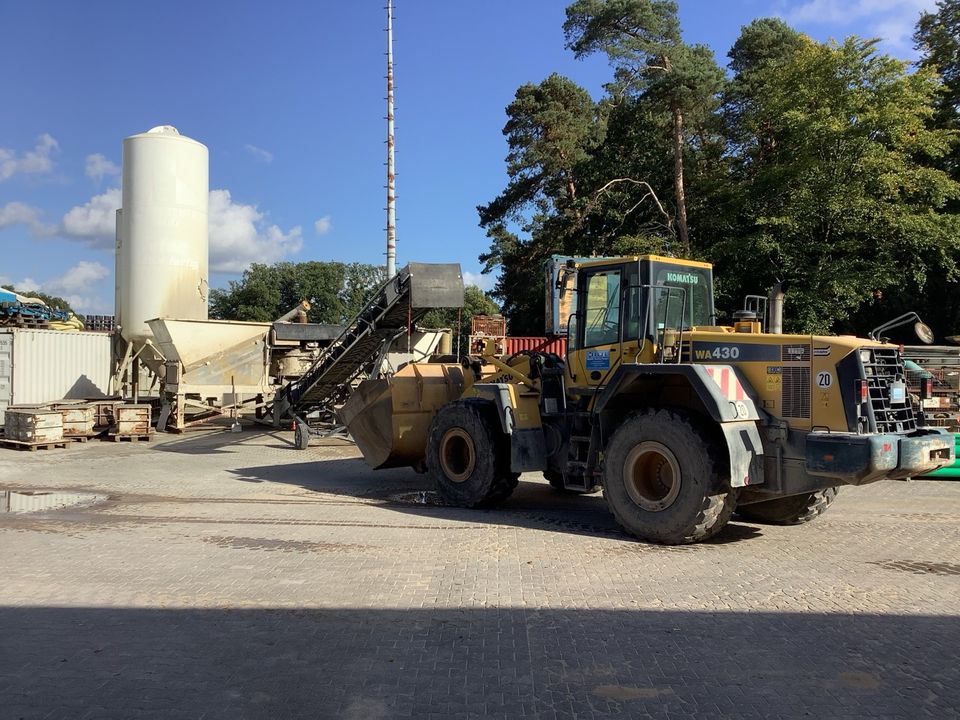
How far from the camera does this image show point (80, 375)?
20672 mm

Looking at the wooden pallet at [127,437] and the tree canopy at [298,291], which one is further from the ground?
the tree canopy at [298,291]

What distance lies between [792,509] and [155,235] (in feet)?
61.3

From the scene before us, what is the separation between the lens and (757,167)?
2528cm

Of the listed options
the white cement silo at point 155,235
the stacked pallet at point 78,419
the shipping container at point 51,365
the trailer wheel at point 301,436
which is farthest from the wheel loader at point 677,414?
the white cement silo at point 155,235

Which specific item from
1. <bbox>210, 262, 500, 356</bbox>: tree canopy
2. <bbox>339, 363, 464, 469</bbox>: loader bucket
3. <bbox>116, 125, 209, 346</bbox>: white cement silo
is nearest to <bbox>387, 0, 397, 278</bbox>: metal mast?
<bbox>116, 125, 209, 346</bbox>: white cement silo

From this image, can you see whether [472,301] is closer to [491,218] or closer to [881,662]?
[491,218]

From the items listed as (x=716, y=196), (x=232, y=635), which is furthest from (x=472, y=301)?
(x=232, y=635)

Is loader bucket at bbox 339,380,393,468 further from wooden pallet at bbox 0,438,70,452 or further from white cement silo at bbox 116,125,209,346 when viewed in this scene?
white cement silo at bbox 116,125,209,346

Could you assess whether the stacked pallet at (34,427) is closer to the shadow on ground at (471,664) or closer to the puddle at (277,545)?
the puddle at (277,545)

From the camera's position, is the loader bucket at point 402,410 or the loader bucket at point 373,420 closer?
the loader bucket at point 402,410

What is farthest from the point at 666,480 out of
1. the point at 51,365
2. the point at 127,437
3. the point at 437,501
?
the point at 51,365

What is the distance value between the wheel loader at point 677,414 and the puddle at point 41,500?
4.93m

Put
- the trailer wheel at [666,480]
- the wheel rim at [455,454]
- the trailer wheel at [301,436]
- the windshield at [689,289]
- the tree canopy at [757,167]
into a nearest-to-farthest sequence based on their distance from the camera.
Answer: the trailer wheel at [666,480] < the windshield at [689,289] < the wheel rim at [455,454] < the trailer wheel at [301,436] < the tree canopy at [757,167]

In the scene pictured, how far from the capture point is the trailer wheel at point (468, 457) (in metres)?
9.62
